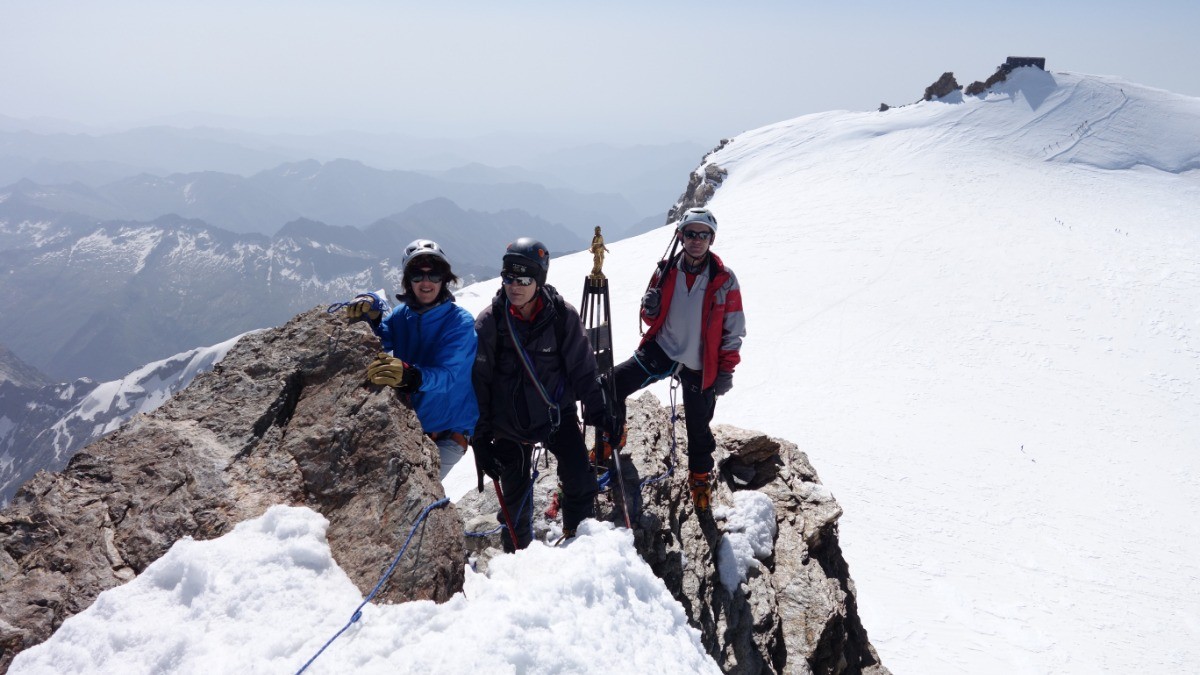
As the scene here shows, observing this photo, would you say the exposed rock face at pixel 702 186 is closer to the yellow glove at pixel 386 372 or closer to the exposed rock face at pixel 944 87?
the exposed rock face at pixel 944 87

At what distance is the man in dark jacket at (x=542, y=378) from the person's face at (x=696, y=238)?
78.8 inches

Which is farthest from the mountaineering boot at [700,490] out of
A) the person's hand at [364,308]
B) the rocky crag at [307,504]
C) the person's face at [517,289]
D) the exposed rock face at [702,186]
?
the exposed rock face at [702,186]

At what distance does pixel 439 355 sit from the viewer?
5.48 m

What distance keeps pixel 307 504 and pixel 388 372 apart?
1179mm

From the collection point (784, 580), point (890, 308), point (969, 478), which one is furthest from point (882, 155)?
point (784, 580)

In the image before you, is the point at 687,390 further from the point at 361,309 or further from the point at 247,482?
the point at 247,482

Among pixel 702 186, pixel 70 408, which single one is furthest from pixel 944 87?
pixel 70 408

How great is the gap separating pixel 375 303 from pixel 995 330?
2436 centimetres

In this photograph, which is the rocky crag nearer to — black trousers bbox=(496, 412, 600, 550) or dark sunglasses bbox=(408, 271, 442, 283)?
black trousers bbox=(496, 412, 600, 550)

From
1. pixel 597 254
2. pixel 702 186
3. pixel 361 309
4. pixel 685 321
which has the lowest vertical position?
pixel 685 321

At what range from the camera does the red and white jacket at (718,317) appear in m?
7.09

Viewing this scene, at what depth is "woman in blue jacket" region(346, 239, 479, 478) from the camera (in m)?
5.41

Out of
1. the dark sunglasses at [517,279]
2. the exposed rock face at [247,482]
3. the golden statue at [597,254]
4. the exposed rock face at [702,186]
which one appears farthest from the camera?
the exposed rock face at [702,186]

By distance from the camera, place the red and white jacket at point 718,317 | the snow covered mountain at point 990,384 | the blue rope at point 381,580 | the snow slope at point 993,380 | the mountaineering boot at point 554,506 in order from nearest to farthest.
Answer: the blue rope at point 381,580, the mountaineering boot at point 554,506, the red and white jacket at point 718,317, the snow covered mountain at point 990,384, the snow slope at point 993,380
